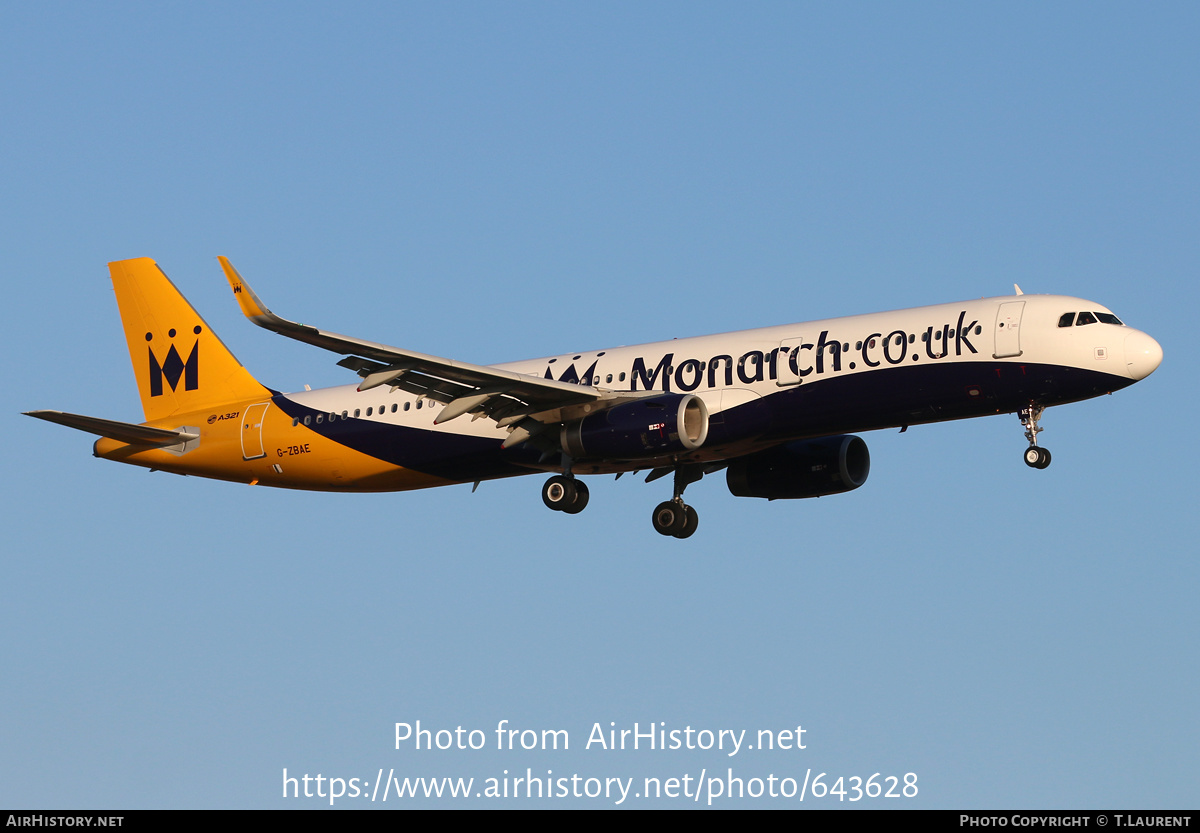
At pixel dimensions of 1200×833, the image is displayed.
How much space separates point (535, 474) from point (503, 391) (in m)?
4.92

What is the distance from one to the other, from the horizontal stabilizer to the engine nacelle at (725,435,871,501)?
17.5 meters

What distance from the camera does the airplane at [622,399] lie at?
3900 centimetres

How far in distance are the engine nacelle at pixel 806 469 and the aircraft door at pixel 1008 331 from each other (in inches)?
311

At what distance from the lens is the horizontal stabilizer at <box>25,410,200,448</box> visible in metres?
A: 43.0

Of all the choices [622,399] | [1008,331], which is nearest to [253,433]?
[622,399]

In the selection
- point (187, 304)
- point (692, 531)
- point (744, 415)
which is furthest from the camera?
point (187, 304)

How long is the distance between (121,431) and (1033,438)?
1049 inches

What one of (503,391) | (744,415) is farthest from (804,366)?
(503,391)

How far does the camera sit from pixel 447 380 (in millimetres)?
41344

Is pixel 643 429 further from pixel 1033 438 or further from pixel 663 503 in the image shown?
pixel 1033 438

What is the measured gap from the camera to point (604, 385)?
4412 centimetres

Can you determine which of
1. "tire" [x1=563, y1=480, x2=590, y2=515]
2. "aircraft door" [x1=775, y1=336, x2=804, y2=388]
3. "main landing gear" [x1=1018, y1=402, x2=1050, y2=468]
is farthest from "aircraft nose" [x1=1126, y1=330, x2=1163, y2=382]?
"tire" [x1=563, y1=480, x2=590, y2=515]
